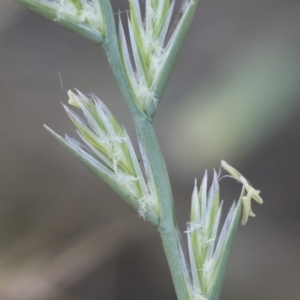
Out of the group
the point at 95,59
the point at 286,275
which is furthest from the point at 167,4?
the point at 286,275

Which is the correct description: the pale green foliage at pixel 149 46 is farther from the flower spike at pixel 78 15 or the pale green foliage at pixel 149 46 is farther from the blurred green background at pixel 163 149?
the blurred green background at pixel 163 149

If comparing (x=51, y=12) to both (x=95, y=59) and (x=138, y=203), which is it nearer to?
(x=138, y=203)

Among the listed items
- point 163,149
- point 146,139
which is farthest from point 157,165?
point 163,149

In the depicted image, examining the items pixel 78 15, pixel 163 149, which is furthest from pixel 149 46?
pixel 163 149

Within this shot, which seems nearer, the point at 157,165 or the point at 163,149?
the point at 157,165

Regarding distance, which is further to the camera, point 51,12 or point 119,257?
point 119,257

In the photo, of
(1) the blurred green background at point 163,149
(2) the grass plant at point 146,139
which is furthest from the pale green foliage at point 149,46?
(1) the blurred green background at point 163,149

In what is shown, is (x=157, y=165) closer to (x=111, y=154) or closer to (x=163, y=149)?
(x=111, y=154)

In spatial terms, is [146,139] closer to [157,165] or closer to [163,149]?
[157,165]
